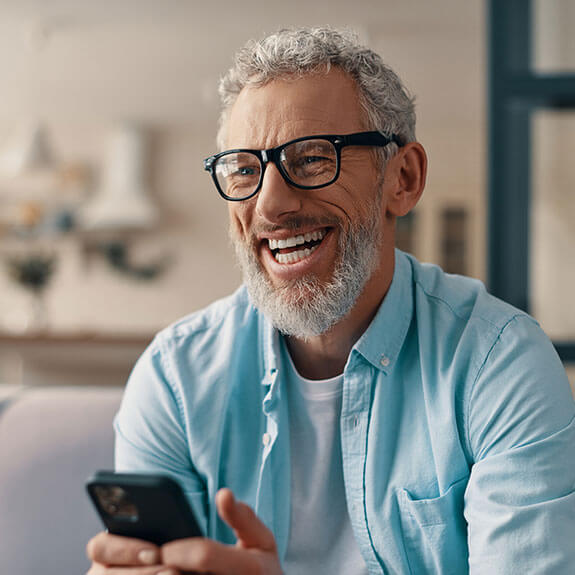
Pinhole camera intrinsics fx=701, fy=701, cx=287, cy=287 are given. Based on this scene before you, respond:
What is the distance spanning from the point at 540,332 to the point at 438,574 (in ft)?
1.27

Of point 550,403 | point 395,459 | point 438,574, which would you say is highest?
point 550,403

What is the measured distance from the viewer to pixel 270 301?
3.73 feet

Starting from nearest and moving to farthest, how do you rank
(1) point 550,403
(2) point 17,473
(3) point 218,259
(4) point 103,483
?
(4) point 103,483 < (1) point 550,403 < (2) point 17,473 < (3) point 218,259

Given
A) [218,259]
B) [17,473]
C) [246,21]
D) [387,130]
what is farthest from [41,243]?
[387,130]

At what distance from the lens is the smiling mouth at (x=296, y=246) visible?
1.10m

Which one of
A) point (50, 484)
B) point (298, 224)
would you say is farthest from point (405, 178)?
point (50, 484)

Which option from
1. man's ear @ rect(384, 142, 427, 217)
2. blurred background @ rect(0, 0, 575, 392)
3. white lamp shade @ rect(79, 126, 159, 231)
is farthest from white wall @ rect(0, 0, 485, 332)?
man's ear @ rect(384, 142, 427, 217)

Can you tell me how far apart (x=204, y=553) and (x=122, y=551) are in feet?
0.35

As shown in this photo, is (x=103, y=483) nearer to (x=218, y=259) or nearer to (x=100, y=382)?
(x=100, y=382)

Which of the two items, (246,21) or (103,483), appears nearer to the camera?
(103,483)

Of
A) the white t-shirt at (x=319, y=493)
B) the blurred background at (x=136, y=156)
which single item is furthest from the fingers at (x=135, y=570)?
the blurred background at (x=136, y=156)

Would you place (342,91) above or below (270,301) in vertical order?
above

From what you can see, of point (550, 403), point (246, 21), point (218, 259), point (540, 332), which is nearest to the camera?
point (550, 403)

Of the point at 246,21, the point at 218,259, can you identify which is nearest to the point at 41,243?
the point at 218,259
